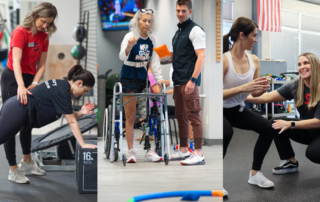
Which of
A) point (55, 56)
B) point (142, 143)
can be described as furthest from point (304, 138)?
point (55, 56)

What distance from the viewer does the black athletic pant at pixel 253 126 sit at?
6.05 ft

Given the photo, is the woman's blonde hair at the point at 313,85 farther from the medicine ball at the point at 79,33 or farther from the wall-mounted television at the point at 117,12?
the medicine ball at the point at 79,33

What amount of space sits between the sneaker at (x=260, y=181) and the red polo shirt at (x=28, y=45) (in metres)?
1.69

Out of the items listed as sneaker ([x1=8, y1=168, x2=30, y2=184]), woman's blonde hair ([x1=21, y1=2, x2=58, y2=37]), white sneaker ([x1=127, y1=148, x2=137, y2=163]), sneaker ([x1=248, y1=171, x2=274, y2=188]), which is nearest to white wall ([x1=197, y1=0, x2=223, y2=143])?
white sneaker ([x1=127, y1=148, x2=137, y2=163])

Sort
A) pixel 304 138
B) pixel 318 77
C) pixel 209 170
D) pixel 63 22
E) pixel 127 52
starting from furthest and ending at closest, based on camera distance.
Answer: pixel 63 22, pixel 304 138, pixel 318 77, pixel 209 170, pixel 127 52

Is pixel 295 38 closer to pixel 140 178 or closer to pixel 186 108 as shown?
pixel 186 108

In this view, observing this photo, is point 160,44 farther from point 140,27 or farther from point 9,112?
point 9,112

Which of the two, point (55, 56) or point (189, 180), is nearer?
point (189, 180)

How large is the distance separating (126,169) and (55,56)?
5049 mm

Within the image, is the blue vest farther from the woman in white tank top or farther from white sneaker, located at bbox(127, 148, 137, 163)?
the woman in white tank top

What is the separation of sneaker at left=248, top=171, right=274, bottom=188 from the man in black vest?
863mm

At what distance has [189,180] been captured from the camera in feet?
4.97

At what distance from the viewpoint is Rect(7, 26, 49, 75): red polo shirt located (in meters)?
2.35

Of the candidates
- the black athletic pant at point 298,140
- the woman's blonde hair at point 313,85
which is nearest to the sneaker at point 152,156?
the black athletic pant at point 298,140
